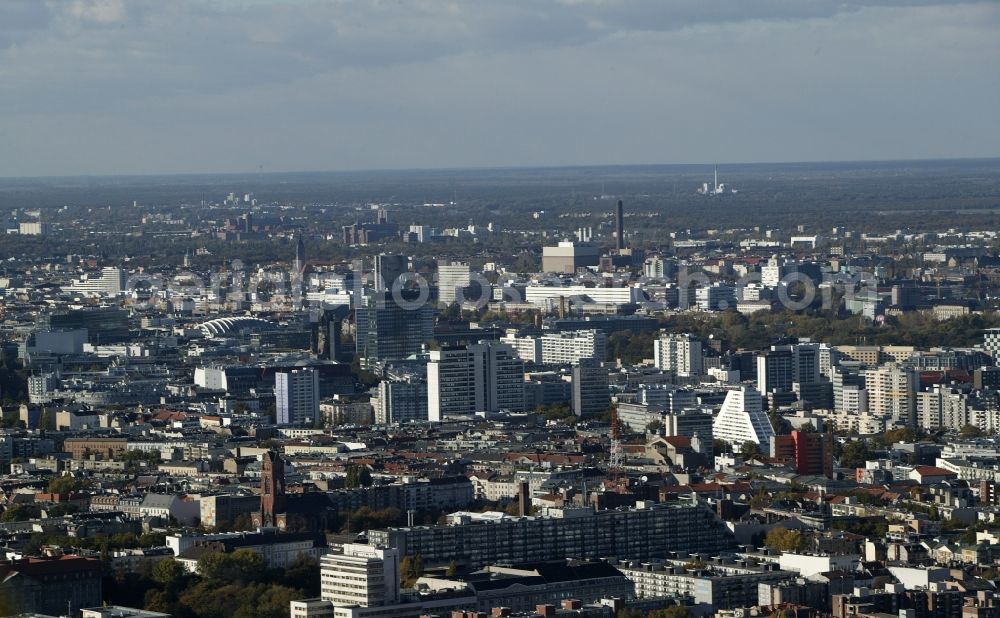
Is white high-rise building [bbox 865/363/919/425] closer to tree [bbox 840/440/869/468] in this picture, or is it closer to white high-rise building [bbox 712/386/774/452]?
white high-rise building [bbox 712/386/774/452]

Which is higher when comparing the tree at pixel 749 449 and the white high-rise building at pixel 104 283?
the tree at pixel 749 449

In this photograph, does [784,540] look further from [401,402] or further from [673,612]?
[401,402]

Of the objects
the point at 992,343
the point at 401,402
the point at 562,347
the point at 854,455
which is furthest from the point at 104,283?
the point at 854,455

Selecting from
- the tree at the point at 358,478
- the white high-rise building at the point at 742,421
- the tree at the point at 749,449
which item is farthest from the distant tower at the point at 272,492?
the white high-rise building at the point at 742,421

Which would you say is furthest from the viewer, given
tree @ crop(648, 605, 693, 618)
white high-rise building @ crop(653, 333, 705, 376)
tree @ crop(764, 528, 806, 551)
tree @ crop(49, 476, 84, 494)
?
white high-rise building @ crop(653, 333, 705, 376)

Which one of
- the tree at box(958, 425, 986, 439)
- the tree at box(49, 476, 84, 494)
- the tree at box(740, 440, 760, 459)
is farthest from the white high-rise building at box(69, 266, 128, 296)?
the tree at box(49, 476, 84, 494)

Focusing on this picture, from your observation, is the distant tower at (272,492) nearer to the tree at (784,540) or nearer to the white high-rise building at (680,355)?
the tree at (784,540)
